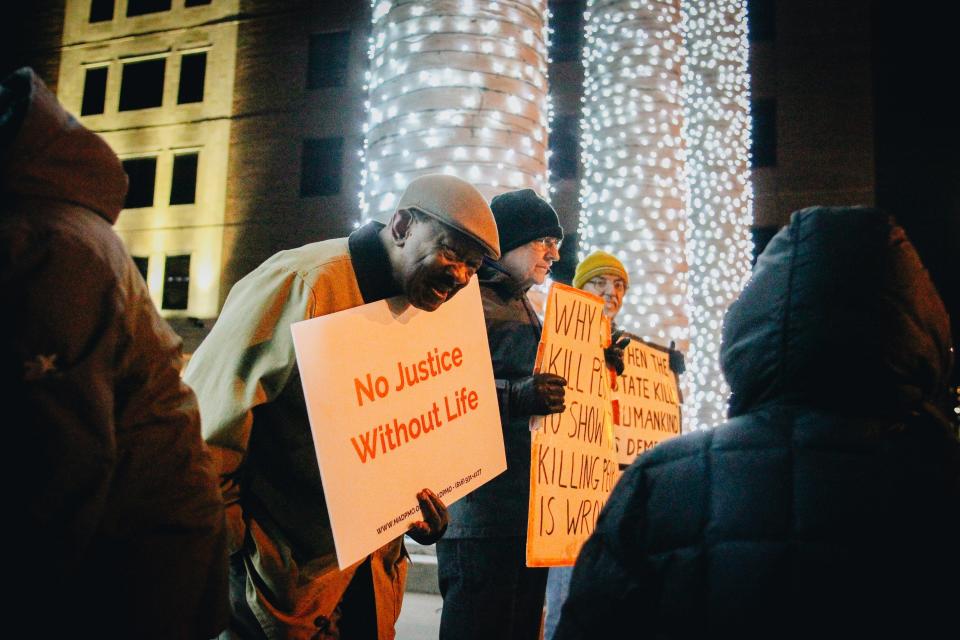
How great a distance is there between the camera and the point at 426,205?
2248 mm

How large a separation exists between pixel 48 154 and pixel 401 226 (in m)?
1.19

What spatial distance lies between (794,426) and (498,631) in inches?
64.7

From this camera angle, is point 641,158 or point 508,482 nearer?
point 508,482

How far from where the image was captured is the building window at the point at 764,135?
21.4m

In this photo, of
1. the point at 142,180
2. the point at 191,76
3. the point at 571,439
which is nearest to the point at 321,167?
the point at 191,76

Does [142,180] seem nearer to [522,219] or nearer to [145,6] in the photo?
[145,6]

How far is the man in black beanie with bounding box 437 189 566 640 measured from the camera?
2689 mm

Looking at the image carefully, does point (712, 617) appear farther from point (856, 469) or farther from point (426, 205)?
point (426, 205)

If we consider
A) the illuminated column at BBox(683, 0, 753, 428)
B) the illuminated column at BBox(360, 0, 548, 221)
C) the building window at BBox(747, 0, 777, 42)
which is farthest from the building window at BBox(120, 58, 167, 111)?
the illuminated column at BBox(360, 0, 548, 221)

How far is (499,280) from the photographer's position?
10.2 ft

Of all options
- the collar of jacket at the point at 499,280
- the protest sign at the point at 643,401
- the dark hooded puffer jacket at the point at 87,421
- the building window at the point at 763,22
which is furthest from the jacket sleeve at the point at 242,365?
the building window at the point at 763,22

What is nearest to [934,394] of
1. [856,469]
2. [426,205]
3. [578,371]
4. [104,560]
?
[856,469]

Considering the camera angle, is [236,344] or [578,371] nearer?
[236,344]

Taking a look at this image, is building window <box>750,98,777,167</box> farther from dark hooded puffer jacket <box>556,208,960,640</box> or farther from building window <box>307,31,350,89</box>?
dark hooded puffer jacket <box>556,208,960,640</box>
